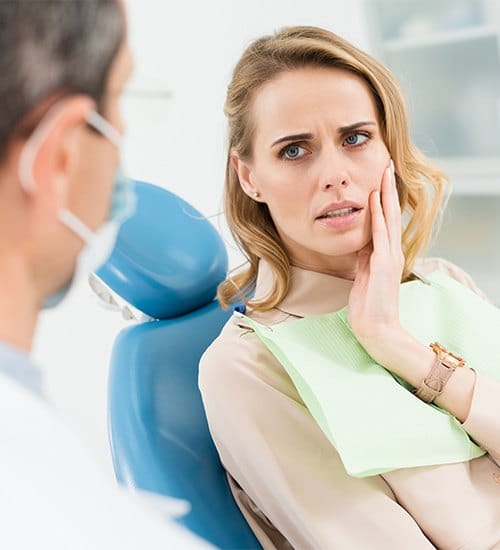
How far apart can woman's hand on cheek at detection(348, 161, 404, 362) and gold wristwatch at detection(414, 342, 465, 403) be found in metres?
0.07

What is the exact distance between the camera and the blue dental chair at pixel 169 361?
3.94 ft

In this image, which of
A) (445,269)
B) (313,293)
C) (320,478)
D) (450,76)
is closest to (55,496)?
(320,478)

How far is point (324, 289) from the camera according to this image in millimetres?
1337

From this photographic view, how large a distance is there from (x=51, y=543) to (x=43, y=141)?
27cm

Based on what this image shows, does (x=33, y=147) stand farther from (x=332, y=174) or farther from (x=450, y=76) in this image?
(x=450, y=76)

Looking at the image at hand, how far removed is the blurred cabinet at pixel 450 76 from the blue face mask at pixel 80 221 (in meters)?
2.61

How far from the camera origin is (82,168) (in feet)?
2.05

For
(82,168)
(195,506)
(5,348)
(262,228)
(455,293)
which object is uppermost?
(82,168)

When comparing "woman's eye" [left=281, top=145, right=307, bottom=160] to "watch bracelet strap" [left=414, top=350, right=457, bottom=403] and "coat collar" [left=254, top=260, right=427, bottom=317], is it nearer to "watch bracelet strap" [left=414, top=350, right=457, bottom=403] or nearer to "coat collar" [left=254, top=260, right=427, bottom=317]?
"coat collar" [left=254, top=260, right=427, bottom=317]

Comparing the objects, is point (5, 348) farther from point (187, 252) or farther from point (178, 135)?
point (178, 135)

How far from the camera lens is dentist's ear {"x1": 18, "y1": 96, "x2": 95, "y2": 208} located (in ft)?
1.88

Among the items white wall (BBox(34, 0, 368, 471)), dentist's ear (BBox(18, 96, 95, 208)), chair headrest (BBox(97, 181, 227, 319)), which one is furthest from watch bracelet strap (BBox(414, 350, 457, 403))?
white wall (BBox(34, 0, 368, 471))

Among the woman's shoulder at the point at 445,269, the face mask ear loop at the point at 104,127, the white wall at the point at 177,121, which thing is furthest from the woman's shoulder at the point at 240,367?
the white wall at the point at 177,121

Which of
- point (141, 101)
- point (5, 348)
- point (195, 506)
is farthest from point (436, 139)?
point (5, 348)
